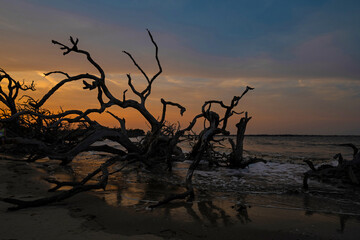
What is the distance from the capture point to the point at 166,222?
3299 mm

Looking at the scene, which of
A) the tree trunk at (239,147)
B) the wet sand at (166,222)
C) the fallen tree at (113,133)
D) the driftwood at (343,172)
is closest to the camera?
the wet sand at (166,222)

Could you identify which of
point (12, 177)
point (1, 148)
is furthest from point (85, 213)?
point (1, 148)

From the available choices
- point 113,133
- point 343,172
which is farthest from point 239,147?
point 113,133

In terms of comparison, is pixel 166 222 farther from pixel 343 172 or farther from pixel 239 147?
pixel 239 147

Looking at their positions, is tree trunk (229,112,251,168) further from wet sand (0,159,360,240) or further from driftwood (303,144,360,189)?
wet sand (0,159,360,240)

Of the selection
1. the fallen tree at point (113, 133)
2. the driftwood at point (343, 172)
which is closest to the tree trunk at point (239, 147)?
the fallen tree at point (113, 133)

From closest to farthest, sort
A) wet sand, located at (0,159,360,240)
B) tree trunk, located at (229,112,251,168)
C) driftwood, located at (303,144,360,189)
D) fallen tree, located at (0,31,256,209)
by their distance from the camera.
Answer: wet sand, located at (0,159,360,240)
fallen tree, located at (0,31,256,209)
driftwood, located at (303,144,360,189)
tree trunk, located at (229,112,251,168)

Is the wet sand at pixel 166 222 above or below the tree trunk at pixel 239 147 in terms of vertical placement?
below

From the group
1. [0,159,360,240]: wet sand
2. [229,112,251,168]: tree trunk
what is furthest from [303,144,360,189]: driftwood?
[0,159,360,240]: wet sand

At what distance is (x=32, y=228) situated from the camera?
281cm

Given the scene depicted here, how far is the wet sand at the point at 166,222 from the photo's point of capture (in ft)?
9.27

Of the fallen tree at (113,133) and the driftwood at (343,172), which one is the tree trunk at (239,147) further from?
the driftwood at (343,172)

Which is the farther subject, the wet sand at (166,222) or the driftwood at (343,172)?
the driftwood at (343,172)

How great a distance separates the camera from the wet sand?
2.82 m
